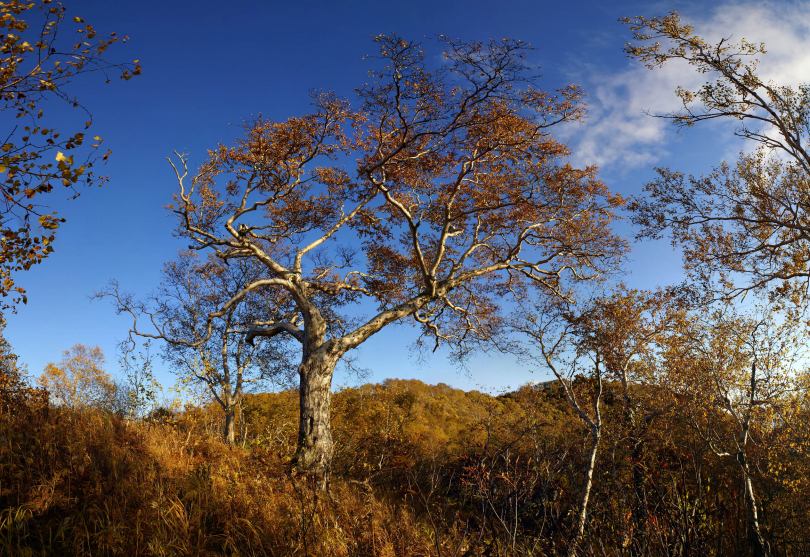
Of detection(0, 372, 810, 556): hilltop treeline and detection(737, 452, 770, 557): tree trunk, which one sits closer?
detection(0, 372, 810, 556): hilltop treeline

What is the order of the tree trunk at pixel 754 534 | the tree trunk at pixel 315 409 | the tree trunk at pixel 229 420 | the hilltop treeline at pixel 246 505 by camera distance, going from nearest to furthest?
the hilltop treeline at pixel 246 505 → the tree trunk at pixel 754 534 → the tree trunk at pixel 315 409 → the tree trunk at pixel 229 420

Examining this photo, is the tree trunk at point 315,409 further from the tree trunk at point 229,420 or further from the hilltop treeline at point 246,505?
the tree trunk at point 229,420

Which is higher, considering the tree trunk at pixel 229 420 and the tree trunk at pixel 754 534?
the tree trunk at pixel 229 420

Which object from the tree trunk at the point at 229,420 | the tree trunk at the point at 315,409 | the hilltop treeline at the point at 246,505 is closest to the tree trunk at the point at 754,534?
the hilltop treeline at the point at 246,505

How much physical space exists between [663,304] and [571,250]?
3.33 metres

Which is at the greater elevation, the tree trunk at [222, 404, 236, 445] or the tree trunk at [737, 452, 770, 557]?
the tree trunk at [222, 404, 236, 445]

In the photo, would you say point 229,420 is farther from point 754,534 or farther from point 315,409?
point 754,534

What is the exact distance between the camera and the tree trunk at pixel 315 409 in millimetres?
11148

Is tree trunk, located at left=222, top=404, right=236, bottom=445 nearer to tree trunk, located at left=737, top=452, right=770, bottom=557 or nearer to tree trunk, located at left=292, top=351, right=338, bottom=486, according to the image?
tree trunk, located at left=292, top=351, right=338, bottom=486

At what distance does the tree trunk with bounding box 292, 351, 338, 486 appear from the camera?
36.6 ft

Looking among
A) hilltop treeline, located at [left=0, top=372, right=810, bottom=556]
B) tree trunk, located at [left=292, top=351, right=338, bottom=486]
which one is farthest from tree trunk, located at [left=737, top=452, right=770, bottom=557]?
tree trunk, located at [left=292, top=351, right=338, bottom=486]

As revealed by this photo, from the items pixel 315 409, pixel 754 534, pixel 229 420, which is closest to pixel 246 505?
pixel 315 409

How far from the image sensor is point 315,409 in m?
11.6

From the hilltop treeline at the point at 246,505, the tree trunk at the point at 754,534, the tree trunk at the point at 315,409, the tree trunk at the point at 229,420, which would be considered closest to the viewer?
the hilltop treeline at the point at 246,505
